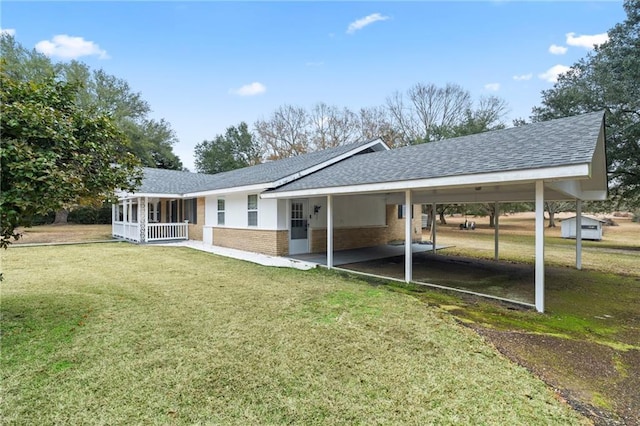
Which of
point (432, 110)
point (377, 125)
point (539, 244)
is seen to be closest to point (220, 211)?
point (539, 244)

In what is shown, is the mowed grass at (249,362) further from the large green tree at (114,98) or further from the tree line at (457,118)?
the large green tree at (114,98)

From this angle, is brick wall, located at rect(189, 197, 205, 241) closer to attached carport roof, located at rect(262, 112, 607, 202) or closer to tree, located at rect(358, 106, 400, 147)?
attached carport roof, located at rect(262, 112, 607, 202)

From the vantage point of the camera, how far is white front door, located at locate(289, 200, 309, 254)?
39.9 feet

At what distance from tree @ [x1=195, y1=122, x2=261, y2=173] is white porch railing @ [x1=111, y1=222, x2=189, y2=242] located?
22.0m

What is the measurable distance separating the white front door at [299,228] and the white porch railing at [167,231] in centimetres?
829

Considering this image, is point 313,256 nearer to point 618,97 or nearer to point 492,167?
point 492,167

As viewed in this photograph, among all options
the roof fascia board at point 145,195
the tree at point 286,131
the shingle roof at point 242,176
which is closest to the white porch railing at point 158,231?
the roof fascia board at point 145,195

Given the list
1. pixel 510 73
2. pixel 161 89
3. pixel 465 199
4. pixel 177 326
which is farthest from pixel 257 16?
pixel 510 73

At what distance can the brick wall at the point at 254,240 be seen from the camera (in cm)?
1170

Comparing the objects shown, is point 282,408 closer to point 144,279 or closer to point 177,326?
point 177,326

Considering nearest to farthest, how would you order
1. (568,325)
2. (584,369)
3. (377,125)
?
(584,369)
(568,325)
(377,125)

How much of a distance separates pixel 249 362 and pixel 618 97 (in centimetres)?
1951

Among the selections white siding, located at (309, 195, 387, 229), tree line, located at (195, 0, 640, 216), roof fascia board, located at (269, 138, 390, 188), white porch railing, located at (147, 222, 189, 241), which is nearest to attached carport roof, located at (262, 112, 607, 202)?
roof fascia board, located at (269, 138, 390, 188)

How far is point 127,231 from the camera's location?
678 inches
